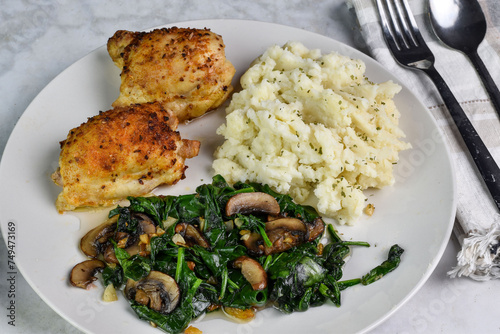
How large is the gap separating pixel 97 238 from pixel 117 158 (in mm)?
624

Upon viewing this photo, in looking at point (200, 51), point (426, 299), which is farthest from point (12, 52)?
point (426, 299)

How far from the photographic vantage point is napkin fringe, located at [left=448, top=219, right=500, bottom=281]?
A: 4410mm

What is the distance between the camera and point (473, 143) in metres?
5.04

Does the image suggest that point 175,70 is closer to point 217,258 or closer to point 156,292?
point 217,258

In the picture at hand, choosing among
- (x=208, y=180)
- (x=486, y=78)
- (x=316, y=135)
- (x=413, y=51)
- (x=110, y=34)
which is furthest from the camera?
(x=110, y=34)

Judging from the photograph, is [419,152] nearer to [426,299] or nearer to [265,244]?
[426,299]

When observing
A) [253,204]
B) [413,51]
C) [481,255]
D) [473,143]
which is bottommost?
[481,255]

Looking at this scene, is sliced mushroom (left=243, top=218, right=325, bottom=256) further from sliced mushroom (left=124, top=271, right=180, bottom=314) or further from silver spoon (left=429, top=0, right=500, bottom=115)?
silver spoon (left=429, top=0, right=500, bottom=115)

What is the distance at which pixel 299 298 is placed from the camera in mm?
3893

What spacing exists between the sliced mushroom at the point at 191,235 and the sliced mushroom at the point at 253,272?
11.8 inches

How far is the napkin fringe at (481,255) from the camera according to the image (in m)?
4.41

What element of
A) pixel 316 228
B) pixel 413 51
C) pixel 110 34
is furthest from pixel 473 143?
pixel 110 34

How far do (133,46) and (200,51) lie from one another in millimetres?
603

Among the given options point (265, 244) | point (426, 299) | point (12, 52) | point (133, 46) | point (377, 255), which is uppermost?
point (133, 46)
